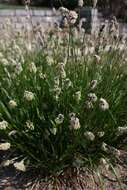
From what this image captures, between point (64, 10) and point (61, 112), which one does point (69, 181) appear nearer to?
point (61, 112)

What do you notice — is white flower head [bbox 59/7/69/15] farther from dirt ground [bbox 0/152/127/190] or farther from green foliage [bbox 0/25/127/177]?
dirt ground [bbox 0/152/127/190]

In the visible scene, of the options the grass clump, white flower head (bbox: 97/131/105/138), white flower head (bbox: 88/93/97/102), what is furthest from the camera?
the grass clump

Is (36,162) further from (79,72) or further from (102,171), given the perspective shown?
(79,72)

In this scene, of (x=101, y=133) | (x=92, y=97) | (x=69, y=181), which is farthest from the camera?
(x=69, y=181)

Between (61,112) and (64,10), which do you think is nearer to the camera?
(64,10)

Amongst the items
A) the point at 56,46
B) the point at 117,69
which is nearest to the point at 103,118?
the point at 117,69

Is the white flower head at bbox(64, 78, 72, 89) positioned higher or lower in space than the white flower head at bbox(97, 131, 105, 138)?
higher

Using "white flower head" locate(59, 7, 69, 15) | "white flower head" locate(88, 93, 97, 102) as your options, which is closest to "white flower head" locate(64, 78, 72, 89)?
"white flower head" locate(88, 93, 97, 102)

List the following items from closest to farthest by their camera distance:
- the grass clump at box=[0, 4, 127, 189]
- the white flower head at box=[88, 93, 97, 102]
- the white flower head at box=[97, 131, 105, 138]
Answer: the white flower head at box=[88, 93, 97, 102] < the white flower head at box=[97, 131, 105, 138] < the grass clump at box=[0, 4, 127, 189]

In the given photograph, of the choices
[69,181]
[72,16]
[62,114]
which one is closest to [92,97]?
[62,114]

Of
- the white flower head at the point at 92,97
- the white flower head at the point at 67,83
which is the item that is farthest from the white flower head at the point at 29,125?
the white flower head at the point at 92,97

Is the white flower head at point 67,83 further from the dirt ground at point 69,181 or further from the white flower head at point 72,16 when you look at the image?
the dirt ground at point 69,181
